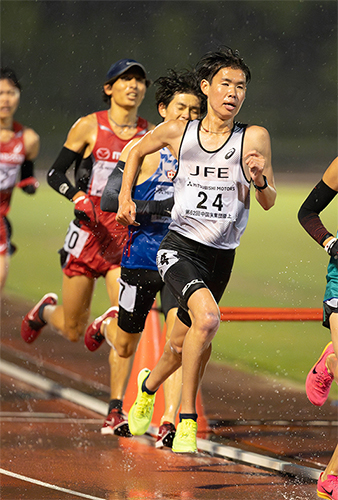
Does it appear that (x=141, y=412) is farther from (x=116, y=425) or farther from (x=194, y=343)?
(x=194, y=343)

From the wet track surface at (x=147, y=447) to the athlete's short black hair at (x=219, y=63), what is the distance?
2.45 meters

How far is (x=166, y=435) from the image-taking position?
505cm

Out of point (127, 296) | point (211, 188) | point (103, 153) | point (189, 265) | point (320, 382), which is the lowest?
point (320, 382)

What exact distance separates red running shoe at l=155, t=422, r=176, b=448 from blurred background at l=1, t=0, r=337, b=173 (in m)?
10.3

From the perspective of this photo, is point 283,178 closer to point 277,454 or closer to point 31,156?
point 31,156

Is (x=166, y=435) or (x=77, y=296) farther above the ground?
(x=77, y=296)

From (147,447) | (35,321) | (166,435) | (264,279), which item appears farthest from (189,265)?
(264,279)

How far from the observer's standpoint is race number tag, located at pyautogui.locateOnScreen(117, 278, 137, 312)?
5180 millimetres

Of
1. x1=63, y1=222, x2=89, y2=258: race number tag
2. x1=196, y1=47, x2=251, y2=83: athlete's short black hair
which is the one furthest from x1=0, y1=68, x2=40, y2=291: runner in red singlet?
x1=196, y1=47, x2=251, y2=83: athlete's short black hair

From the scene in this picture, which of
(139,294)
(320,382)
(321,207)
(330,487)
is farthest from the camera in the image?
(139,294)

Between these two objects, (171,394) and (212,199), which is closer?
(212,199)

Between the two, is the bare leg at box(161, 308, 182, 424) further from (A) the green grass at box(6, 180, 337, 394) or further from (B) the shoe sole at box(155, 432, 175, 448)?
(A) the green grass at box(6, 180, 337, 394)

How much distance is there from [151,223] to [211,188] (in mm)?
913

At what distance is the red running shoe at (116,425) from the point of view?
18.1 ft
